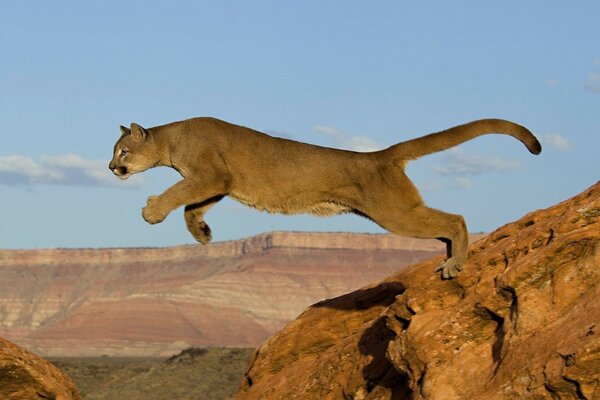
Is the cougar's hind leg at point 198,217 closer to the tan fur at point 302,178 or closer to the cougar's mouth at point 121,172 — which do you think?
the tan fur at point 302,178

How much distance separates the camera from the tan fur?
11.9m

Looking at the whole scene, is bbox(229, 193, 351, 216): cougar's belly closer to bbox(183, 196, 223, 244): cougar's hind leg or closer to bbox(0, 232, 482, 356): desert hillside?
bbox(183, 196, 223, 244): cougar's hind leg

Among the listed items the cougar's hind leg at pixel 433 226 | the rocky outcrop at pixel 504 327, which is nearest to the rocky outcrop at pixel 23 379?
the rocky outcrop at pixel 504 327

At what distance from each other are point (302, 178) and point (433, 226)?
5.64 feet

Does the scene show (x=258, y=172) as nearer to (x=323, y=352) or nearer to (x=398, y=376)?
(x=398, y=376)

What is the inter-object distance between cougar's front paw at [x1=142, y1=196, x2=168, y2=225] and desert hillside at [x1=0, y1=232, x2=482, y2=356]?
91765mm

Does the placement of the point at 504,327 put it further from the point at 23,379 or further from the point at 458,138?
the point at 23,379

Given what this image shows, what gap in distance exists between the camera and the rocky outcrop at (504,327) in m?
8.71

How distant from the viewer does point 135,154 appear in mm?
13516

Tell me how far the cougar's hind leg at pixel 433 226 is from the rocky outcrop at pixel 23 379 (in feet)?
15.2

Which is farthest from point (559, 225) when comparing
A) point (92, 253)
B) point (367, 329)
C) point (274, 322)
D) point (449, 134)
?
point (92, 253)

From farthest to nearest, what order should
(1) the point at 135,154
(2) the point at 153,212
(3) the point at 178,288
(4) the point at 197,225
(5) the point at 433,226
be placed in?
(3) the point at 178,288
(1) the point at 135,154
(4) the point at 197,225
(2) the point at 153,212
(5) the point at 433,226

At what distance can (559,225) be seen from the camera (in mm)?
10680

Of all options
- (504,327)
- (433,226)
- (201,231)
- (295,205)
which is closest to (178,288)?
(201,231)
